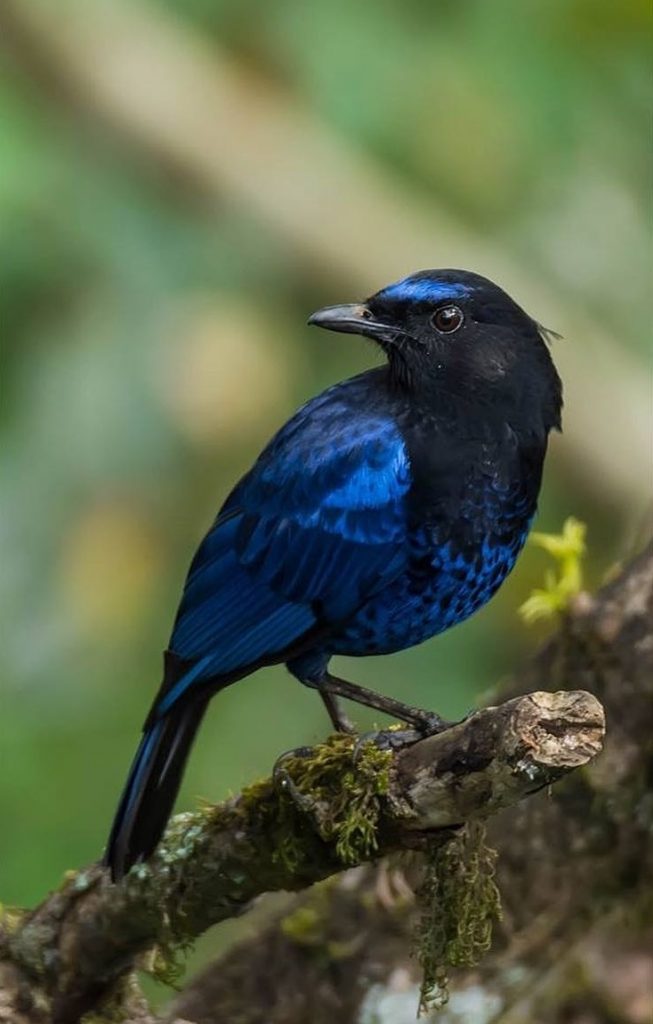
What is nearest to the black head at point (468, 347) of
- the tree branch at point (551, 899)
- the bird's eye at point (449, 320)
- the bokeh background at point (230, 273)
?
the bird's eye at point (449, 320)

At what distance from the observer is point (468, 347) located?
13.9ft

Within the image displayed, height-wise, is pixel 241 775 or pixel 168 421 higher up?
pixel 168 421

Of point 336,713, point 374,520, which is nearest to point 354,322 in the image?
point 374,520

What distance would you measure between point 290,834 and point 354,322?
4.20 feet

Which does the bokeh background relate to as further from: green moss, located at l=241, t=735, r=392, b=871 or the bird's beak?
green moss, located at l=241, t=735, r=392, b=871

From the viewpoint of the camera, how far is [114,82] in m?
6.55

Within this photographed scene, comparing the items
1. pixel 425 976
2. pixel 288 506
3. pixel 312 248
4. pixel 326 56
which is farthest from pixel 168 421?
pixel 425 976

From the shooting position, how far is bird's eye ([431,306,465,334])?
4.25 m

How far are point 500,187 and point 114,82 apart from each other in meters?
1.48

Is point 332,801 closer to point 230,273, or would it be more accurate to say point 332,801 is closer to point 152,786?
point 152,786

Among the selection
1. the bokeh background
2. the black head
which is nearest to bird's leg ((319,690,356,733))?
the black head

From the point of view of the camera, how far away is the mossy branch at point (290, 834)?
3.15 m

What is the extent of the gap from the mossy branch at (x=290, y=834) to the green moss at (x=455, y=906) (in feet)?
0.56

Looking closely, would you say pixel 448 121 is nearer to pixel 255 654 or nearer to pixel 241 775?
pixel 241 775
